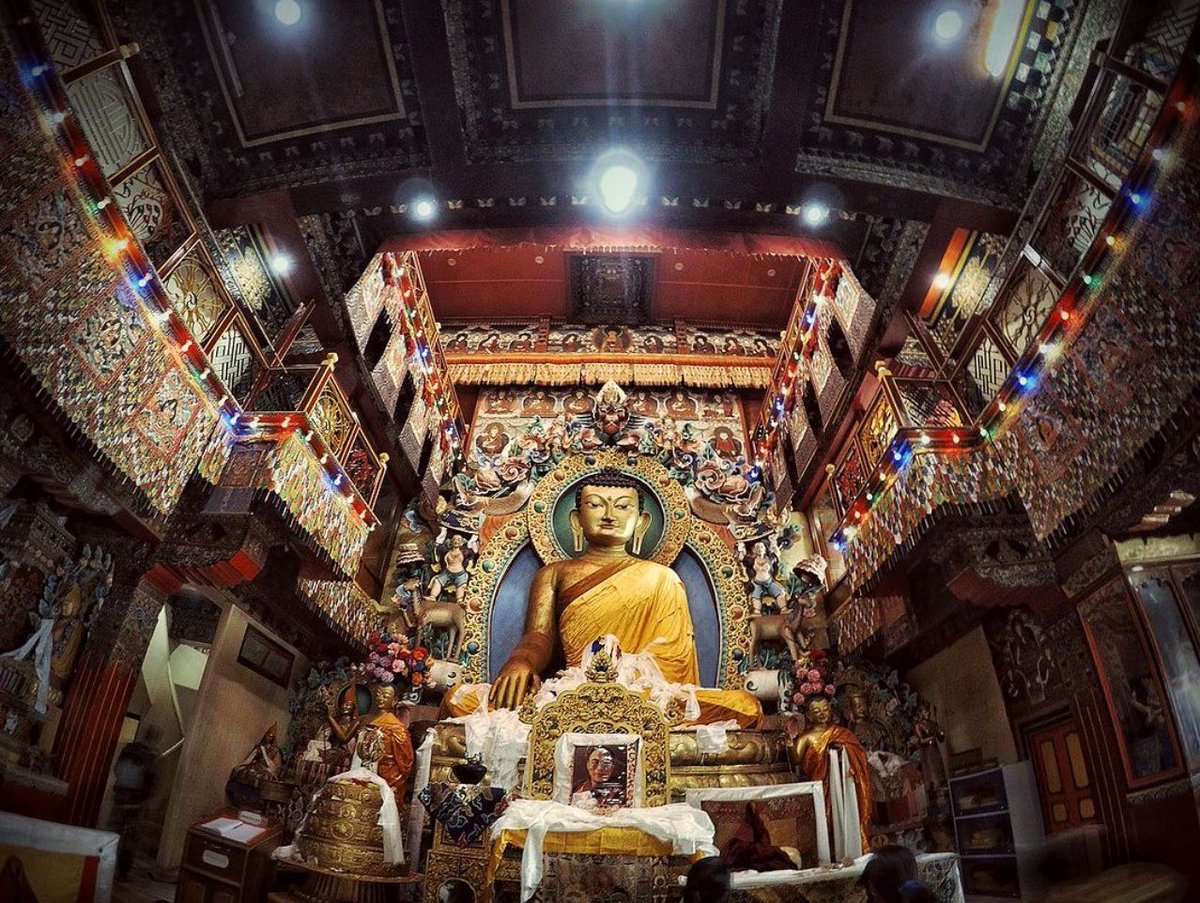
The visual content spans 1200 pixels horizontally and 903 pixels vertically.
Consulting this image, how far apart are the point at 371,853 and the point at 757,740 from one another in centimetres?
323

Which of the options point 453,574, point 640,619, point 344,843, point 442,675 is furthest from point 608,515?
point 344,843

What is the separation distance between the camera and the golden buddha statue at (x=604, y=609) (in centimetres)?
707

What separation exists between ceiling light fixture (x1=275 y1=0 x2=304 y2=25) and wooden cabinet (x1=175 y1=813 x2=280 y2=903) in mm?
6105

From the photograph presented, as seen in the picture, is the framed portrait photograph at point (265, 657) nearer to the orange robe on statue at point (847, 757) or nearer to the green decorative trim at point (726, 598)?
the green decorative trim at point (726, 598)

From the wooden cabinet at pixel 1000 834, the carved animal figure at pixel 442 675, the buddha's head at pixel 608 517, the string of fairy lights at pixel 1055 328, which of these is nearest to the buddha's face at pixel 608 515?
the buddha's head at pixel 608 517

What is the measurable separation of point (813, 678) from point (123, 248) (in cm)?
666

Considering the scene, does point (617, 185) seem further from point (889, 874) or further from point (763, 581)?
point (889, 874)

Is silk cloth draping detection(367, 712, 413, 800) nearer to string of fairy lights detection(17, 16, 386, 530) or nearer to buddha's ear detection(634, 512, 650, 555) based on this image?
string of fairy lights detection(17, 16, 386, 530)

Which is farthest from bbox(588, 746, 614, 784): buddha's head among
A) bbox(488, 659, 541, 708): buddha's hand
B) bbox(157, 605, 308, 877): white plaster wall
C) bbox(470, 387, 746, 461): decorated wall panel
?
bbox(470, 387, 746, 461): decorated wall panel

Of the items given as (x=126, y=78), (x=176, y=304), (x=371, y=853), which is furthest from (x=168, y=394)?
(x=371, y=853)

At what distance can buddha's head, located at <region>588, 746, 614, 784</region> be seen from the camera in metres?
4.93

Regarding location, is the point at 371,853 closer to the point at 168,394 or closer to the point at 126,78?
the point at 168,394

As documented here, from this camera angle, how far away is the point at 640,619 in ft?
24.8

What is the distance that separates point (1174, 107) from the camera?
356 centimetres
